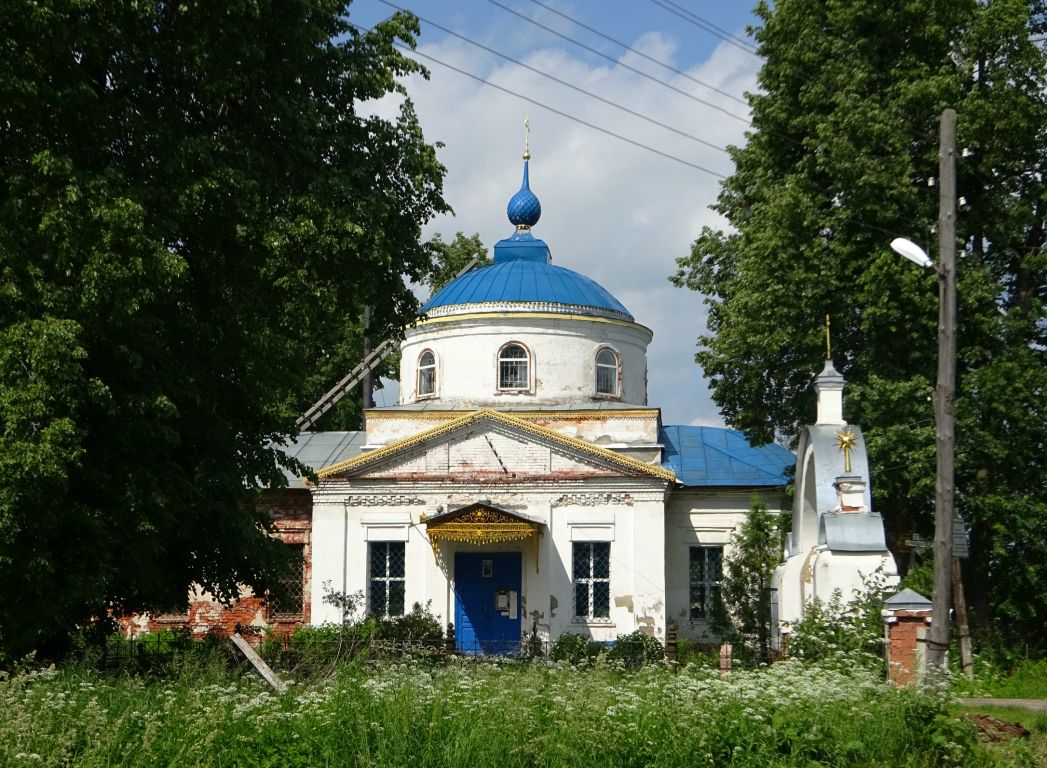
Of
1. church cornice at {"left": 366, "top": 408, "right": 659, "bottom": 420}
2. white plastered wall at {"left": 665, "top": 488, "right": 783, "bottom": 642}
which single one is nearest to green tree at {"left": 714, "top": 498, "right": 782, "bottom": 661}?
white plastered wall at {"left": 665, "top": 488, "right": 783, "bottom": 642}

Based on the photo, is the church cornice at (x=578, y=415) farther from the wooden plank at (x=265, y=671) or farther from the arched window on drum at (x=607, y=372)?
the wooden plank at (x=265, y=671)

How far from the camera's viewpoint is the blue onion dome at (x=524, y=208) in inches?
1244

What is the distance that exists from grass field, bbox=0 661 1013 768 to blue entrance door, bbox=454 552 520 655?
601 inches

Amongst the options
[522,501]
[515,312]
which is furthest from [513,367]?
[522,501]

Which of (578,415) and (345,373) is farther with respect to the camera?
(345,373)

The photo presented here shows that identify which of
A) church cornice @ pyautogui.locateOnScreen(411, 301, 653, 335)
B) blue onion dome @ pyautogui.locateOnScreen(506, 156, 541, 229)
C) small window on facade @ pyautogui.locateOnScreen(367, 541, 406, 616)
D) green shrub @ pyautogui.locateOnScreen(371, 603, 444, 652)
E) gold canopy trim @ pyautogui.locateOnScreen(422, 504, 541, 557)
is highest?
blue onion dome @ pyautogui.locateOnScreen(506, 156, 541, 229)

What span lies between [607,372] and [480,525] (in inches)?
234

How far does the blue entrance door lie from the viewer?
25344mm

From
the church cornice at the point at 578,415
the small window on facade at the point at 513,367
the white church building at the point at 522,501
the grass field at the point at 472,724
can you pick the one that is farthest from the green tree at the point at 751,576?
the grass field at the point at 472,724

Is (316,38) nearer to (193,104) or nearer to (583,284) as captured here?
(193,104)

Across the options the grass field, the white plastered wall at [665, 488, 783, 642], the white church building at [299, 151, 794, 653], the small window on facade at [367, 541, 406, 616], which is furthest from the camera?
the white plastered wall at [665, 488, 783, 642]

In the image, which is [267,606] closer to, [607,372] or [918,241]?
[607,372]

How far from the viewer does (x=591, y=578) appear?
83.5ft

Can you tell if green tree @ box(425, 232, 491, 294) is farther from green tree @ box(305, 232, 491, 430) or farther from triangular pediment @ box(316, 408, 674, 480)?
triangular pediment @ box(316, 408, 674, 480)
